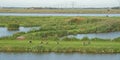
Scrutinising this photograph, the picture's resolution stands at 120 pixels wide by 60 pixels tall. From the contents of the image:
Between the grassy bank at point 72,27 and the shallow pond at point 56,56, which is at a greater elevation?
the shallow pond at point 56,56

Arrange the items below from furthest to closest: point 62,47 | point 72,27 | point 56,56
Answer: point 72,27 → point 62,47 → point 56,56

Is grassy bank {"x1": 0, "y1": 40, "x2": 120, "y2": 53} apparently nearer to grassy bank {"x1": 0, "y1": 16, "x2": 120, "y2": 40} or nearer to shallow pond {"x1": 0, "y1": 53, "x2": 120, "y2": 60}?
shallow pond {"x1": 0, "y1": 53, "x2": 120, "y2": 60}

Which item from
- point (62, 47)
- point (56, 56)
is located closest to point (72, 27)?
point (62, 47)

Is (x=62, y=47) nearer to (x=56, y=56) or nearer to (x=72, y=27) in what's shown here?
(x=56, y=56)

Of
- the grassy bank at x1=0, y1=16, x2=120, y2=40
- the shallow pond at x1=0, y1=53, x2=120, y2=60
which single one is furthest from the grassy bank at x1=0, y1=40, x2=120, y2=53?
the grassy bank at x1=0, y1=16, x2=120, y2=40

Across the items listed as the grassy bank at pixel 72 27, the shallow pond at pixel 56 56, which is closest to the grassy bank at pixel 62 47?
the shallow pond at pixel 56 56

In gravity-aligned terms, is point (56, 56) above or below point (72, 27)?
above

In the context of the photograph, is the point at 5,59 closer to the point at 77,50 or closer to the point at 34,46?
the point at 34,46

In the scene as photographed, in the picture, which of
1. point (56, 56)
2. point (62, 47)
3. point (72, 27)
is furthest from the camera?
point (72, 27)

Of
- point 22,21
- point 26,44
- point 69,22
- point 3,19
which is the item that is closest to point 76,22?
point 69,22

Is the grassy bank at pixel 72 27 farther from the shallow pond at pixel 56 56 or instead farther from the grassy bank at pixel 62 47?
the shallow pond at pixel 56 56

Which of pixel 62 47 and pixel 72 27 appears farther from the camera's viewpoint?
pixel 72 27
